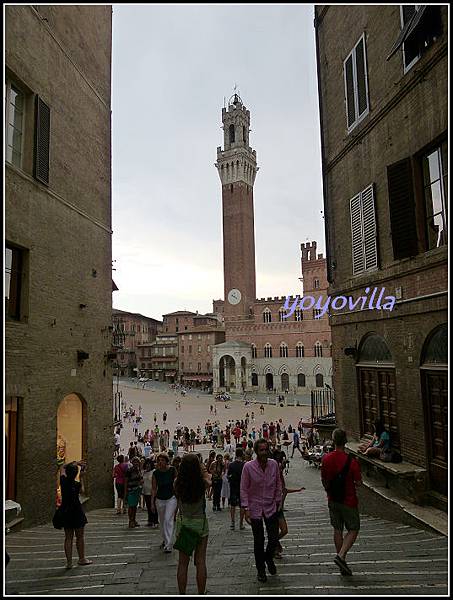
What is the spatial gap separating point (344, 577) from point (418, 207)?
5968mm

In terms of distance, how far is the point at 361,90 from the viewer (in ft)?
34.4

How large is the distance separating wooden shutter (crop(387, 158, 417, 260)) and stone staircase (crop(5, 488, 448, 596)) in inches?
181

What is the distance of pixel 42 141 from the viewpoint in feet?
33.2

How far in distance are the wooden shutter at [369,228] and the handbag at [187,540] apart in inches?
269

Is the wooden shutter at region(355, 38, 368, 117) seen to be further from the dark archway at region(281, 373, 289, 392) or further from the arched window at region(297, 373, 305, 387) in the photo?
the dark archway at region(281, 373, 289, 392)

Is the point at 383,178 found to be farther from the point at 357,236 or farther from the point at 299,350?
the point at 299,350

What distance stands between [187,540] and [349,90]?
10350mm

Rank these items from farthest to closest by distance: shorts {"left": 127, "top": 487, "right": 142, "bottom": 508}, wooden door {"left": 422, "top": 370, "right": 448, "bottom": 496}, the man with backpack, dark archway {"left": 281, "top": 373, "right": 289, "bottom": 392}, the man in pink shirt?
dark archway {"left": 281, "top": 373, "right": 289, "bottom": 392} < shorts {"left": 127, "top": 487, "right": 142, "bottom": 508} < wooden door {"left": 422, "top": 370, "right": 448, "bottom": 496} < the man with backpack < the man in pink shirt

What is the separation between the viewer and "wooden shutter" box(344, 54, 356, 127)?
1097cm

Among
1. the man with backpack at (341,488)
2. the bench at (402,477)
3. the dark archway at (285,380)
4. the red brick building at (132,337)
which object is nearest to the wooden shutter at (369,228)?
the bench at (402,477)

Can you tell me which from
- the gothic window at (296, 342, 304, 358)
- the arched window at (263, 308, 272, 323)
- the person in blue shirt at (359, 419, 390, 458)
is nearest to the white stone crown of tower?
the arched window at (263, 308, 272, 323)

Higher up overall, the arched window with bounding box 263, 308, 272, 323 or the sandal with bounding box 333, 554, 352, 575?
the arched window with bounding box 263, 308, 272, 323

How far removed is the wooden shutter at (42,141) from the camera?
9875 mm

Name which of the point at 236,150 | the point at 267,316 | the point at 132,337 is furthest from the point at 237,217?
the point at 132,337
